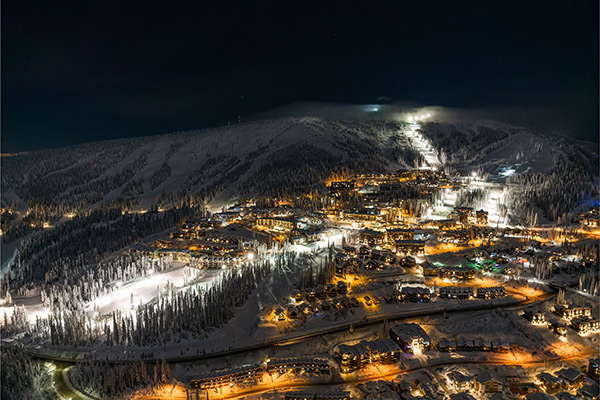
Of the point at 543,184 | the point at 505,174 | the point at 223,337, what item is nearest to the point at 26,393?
the point at 223,337

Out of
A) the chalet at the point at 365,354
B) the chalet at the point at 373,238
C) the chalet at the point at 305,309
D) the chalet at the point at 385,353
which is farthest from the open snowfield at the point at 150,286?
the chalet at the point at 373,238

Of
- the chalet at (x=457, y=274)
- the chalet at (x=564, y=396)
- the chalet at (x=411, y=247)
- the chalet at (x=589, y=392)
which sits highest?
the chalet at (x=411, y=247)

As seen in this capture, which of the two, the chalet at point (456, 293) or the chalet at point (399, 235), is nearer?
the chalet at point (456, 293)

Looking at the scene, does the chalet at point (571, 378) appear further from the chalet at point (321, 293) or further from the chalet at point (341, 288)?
the chalet at point (321, 293)

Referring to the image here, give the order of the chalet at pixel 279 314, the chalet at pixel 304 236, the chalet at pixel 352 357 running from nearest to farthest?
the chalet at pixel 352 357 < the chalet at pixel 279 314 < the chalet at pixel 304 236

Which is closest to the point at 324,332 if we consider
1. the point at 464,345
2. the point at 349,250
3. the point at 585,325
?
the point at 464,345

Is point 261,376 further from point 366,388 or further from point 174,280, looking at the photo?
point 174,280

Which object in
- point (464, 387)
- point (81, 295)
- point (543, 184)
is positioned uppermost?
point (543, 184)

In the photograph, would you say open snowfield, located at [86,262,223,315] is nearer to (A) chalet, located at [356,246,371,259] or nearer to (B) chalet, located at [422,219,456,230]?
(A) chalet, located at [356,246,371,259]

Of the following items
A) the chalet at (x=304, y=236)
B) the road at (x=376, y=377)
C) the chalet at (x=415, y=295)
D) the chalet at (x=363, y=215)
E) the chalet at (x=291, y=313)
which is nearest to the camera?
the road at (x=376, y=377)
